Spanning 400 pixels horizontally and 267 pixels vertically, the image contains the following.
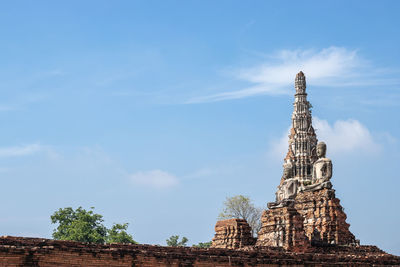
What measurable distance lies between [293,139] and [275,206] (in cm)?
5198

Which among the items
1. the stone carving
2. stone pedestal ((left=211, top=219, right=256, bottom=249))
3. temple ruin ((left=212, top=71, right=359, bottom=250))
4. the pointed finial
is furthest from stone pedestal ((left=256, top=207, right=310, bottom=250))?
the pointed finial

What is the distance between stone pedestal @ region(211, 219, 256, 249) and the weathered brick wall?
256 inches

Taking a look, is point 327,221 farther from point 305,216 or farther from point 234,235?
point 234,235

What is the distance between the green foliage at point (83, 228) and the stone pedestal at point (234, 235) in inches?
969

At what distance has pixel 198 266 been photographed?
17.7 metres

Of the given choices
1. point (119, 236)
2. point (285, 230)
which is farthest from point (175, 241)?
point (285, 230)

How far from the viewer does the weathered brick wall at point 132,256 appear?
14930 mm

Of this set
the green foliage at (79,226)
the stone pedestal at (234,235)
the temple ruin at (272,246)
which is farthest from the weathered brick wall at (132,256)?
the green foliage at (79,226)

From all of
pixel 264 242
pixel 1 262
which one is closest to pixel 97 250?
pixel 1 262

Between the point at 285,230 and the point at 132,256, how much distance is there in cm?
1063

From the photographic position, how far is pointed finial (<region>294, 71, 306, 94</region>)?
266ft

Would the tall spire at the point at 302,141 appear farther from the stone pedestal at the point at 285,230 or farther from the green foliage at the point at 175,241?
the stone pedestal at the point at 285,230

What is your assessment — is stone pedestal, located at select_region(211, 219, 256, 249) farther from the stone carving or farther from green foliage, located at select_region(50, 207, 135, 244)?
green foliage, located at select_region(50, 207, 135, 244)

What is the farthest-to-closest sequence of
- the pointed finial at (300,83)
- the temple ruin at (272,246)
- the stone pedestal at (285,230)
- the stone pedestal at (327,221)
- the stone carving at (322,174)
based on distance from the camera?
the pointed finial at (300,83)
the stone carving at (322,174)
the stone pedestal at (327,221)
the stone pedestal at (285,230)
the temple ruin at (272,246)
